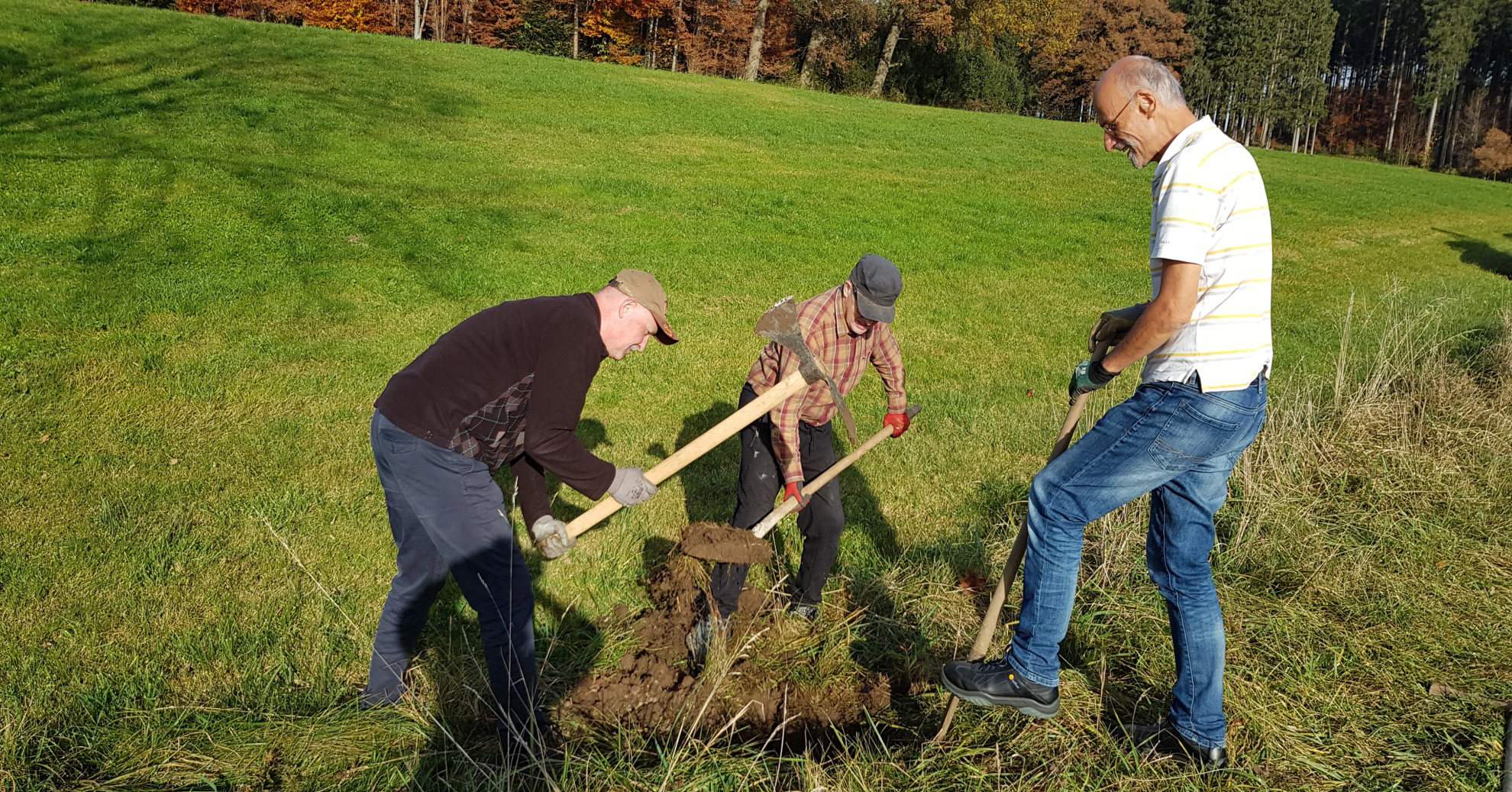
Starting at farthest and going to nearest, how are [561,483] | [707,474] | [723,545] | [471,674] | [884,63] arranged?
[884,63]
[707,474]
[561,483]
[723,545]
[471,674]

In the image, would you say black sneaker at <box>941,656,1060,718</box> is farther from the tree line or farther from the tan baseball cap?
the tree line

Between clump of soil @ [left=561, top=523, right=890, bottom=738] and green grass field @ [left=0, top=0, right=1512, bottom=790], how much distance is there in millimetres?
151

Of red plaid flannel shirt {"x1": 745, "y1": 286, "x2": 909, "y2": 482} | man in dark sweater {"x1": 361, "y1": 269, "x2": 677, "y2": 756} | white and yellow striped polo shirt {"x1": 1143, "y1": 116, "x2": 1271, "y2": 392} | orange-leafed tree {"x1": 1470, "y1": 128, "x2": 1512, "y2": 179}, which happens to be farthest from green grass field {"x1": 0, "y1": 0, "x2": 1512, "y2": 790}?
orange-leafed tree {"x1": 1470, "y1": 128, "x2": 1512, "y2": 179}

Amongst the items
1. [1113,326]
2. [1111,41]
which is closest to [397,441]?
[1113,326]

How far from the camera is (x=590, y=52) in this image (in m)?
43.8

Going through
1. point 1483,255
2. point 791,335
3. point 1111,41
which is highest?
point 1111,41

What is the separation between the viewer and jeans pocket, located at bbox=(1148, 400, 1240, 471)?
2902 mm

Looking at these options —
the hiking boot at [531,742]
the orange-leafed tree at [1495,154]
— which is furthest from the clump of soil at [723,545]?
the orange-leafed tree at [1495,154]

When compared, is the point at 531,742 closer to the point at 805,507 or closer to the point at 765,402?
the point at 765,402

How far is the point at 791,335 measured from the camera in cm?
398

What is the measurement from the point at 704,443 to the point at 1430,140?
2733 inches

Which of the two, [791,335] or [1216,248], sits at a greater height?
[1216,248]

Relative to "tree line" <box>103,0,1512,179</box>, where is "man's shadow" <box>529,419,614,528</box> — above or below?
below

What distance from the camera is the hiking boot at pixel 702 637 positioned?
13.4ft
